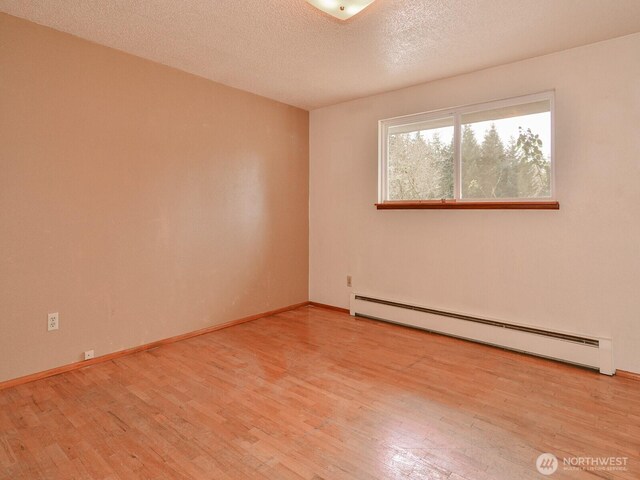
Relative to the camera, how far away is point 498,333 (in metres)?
3.01

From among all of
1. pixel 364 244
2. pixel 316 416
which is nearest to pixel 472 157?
pixel 364 244

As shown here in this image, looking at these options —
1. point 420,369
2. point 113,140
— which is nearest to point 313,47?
point 113,140

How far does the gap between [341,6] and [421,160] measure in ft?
6.01

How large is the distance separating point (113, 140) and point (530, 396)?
11.0 ft

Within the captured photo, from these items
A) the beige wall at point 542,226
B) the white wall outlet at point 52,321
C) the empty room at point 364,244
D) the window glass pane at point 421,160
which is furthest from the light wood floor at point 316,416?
the window glass pane at point 421,160

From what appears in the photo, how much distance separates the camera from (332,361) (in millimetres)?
2760

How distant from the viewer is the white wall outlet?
2477 mm

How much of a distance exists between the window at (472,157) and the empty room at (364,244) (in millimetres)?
19

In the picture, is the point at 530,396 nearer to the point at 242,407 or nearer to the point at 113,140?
the point at 242,407

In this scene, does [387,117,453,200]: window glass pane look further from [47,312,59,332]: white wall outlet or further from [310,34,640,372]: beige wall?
[47,312,59,332]: white wall outlet

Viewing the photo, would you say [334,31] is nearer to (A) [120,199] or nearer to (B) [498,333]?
(A) [120,199]

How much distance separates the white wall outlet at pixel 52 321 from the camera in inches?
97.5

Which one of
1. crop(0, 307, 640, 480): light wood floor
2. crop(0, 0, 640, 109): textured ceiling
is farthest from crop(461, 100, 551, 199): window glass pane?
crop(0, 307, 640, 480): light wood floor

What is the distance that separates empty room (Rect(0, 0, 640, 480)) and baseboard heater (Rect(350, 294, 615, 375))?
2 cm
